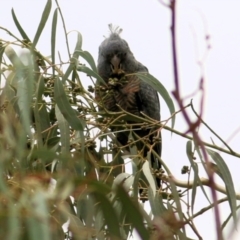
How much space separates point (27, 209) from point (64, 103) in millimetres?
734

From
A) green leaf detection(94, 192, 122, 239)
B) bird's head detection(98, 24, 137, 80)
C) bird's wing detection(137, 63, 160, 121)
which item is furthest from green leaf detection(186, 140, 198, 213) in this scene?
bird's head detection(98, 24, 137, 80)

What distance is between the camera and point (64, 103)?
1786mm

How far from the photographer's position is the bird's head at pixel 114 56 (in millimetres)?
3152

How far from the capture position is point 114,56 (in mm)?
3180

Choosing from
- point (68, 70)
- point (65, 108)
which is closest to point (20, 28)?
point (68, 70)

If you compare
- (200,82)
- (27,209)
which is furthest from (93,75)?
(200,82)

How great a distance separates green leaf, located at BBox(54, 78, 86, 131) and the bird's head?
1.32 metres

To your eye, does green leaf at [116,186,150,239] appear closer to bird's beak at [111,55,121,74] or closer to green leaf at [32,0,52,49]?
green leaf at [32,0,52,49]

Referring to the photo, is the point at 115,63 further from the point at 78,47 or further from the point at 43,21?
the point at 43,21

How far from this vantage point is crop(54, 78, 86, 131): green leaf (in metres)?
1.77

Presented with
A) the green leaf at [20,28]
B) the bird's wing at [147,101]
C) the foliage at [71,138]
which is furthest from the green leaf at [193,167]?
the bird's wing at [147,101]

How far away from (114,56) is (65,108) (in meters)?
1.43

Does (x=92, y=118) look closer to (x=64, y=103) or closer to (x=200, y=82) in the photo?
(x=64, y=103)

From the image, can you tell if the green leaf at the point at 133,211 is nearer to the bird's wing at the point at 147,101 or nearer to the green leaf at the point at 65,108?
the green leaf at the point at 65,108
